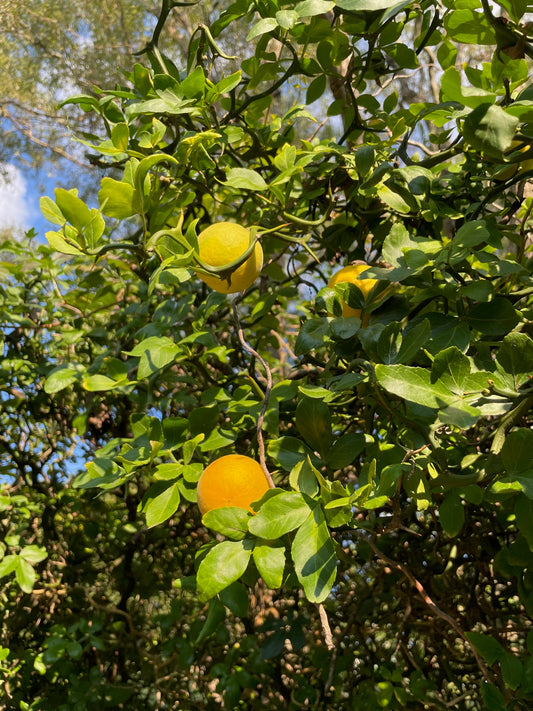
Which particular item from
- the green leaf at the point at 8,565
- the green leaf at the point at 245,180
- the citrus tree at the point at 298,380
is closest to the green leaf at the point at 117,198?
the citrus tree at the point at 298,380

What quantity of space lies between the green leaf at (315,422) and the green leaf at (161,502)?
0.16 metres

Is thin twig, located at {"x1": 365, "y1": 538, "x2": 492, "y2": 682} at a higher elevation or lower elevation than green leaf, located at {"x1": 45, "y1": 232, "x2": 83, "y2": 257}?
lower

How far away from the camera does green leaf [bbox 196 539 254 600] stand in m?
0.45

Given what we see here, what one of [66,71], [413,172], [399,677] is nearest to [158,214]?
[413,172]

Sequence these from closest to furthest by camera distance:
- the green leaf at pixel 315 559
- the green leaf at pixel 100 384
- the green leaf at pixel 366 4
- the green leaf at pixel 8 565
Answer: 1. the green leaf at pixel 315 559
2. the green leaf at pixel 366 4
3. the green leaf at pixel 100 384
4. the green leaf at pixel 8 565

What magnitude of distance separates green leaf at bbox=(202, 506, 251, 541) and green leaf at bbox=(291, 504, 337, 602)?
51mm

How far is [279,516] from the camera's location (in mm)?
463

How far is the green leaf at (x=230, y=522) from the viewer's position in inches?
18.7

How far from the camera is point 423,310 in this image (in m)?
0.71

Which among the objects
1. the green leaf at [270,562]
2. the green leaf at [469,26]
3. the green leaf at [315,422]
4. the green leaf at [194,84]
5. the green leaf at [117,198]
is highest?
the green leaf at [194,84]

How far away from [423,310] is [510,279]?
13 centimetres

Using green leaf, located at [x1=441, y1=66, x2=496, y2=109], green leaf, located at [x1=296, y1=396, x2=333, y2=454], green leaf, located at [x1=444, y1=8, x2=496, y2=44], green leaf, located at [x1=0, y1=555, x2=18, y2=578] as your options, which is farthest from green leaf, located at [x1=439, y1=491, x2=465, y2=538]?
green leaf, located at [x1=0, y1=555, x2=18, y2=578]

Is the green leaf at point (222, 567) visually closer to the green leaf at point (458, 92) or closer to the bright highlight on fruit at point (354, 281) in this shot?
the bright highlight on fruit at point (354, 281)

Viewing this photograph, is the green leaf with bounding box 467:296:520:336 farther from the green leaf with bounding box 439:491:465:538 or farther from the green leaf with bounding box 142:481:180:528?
the green leaf with bounding box 142:481:180:528
